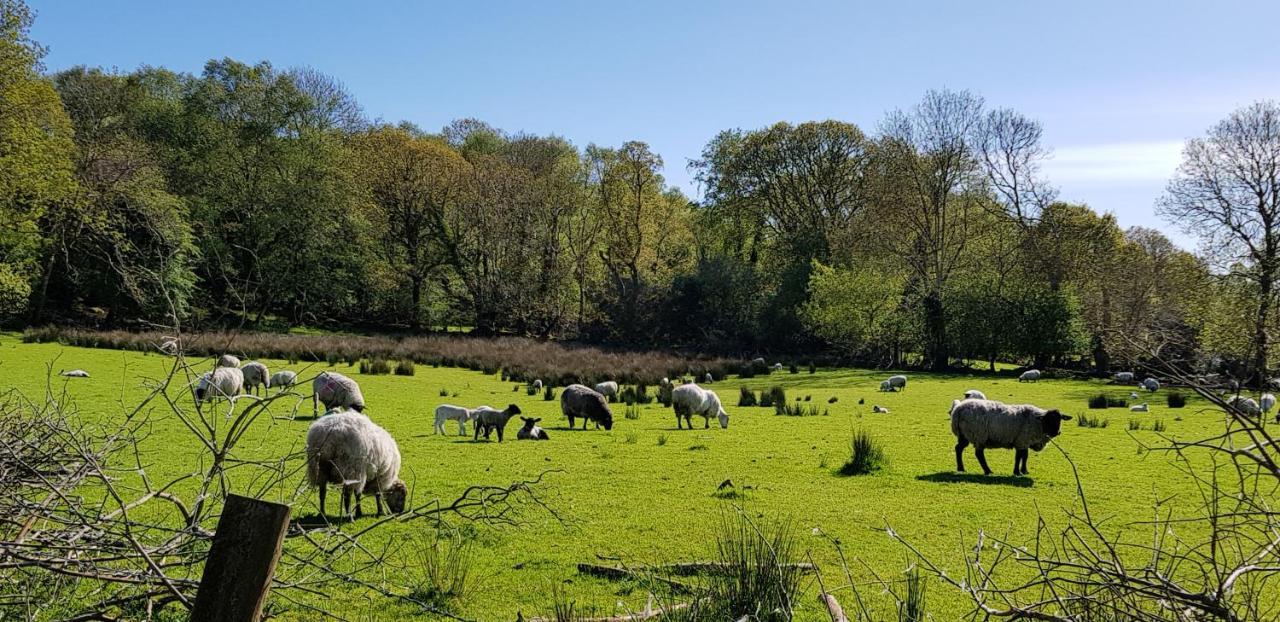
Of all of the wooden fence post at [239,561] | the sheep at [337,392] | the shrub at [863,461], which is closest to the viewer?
the wooden fence post at [239,561]

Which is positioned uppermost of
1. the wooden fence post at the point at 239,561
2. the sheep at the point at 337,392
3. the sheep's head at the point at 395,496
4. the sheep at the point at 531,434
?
the wooden fence post at the point at 239,561

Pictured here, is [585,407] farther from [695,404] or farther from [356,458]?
[356,458]

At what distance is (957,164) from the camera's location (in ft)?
138

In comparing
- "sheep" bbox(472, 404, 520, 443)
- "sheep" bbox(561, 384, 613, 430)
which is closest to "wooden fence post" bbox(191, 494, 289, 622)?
"sheep" bbox(472, 404, 520, 443)

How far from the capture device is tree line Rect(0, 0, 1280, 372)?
38438 millimetres

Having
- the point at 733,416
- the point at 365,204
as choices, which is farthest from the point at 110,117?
the point at 733,416

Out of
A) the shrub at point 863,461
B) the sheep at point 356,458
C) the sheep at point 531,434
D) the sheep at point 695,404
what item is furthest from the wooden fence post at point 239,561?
the sheep at point 695,404

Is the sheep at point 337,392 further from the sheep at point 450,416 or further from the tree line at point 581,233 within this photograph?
the tree line at point 581,233

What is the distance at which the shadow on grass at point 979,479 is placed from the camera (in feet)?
37.1

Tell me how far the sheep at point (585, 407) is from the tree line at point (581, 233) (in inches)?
902

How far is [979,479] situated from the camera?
457 inches

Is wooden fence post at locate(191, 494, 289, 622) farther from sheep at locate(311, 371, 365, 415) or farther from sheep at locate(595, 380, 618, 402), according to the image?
sheep at locate(595, 380, 618, 402)

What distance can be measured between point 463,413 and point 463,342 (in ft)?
82.7

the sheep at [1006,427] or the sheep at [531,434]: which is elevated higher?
the sheep at [1006,427]
